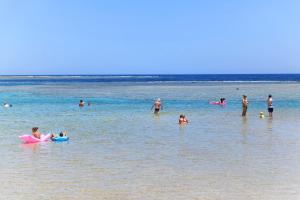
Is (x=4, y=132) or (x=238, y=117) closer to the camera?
(x=4, y=132)

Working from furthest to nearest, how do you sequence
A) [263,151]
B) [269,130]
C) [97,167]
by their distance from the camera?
[269,130], [263,151], [97,167]

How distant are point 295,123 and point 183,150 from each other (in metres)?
12.1

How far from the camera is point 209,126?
30.4 m

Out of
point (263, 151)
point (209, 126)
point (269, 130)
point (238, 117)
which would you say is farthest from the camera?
point (238, 117)

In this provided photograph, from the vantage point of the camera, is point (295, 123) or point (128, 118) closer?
point (295, 123)

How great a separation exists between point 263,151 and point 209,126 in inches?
365

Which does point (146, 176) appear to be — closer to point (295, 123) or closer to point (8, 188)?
point (8, 188)

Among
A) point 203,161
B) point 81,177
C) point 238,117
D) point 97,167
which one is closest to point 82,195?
point 81,177

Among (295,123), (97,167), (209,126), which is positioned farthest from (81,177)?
(295,123)

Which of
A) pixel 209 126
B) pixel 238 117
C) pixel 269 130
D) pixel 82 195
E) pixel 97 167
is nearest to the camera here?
pixel 82 195

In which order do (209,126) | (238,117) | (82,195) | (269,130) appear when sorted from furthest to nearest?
1. (238,117)
2. (209,126)
3. (269,130)
4. (82,195)

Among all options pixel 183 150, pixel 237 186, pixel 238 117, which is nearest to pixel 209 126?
pixel 238 117

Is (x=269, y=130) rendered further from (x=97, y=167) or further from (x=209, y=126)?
(x=97, y=167)

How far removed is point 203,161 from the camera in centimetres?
1914
